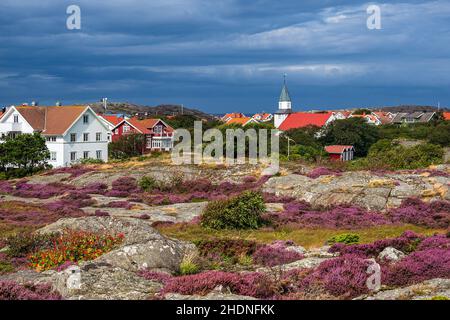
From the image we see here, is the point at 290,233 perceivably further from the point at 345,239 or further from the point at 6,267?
the point at 6,267

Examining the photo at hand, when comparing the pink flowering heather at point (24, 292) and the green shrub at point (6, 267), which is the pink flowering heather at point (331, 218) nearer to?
the green shrub at point (6, 267)

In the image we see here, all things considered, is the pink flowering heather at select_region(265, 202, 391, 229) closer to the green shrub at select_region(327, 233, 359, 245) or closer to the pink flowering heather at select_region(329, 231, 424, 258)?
the green shrub at select_region(327, 233, 359, 245)

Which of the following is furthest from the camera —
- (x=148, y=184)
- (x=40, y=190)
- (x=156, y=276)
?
(x=40, y=190)

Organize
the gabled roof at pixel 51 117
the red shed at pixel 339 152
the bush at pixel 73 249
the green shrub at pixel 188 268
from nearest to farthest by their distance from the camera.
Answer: the green shrub at pixel 188 268
the bush at pixel 73 249
the gabled roof at pixel 51 117
the red shed at pixel 339 152

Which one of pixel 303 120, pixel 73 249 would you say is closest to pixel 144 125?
pixel 303 120

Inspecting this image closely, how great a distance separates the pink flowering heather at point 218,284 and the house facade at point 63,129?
2527 inches

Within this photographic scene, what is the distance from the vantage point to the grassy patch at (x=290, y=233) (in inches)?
933

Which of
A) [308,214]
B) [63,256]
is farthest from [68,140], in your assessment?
[63,256]

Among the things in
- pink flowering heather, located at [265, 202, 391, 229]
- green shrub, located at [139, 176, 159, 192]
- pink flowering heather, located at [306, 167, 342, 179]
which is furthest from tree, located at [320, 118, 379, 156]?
pink flowering heather, located at [265, 202, 391, 229]

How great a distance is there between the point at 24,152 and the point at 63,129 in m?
10.5

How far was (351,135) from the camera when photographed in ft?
312

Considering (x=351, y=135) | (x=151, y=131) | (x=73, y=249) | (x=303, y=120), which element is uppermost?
(x=303, y=120)

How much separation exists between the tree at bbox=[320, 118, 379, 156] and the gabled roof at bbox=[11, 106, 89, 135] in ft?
142

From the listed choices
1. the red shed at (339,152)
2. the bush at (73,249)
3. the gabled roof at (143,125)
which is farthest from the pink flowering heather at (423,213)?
the gabled roof at (143,125)
